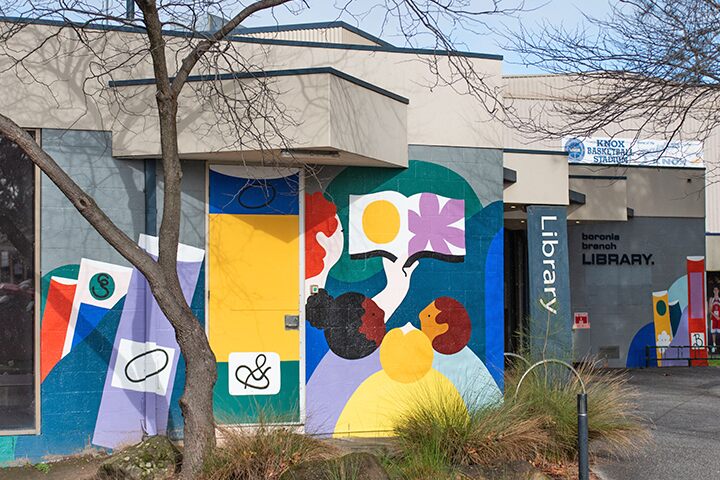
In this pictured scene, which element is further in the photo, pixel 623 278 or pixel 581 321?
pixel 623 278

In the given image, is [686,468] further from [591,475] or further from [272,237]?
[272,237]

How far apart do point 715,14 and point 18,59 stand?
27.2ft

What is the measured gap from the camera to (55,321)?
9.81 m

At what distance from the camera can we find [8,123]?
729cm

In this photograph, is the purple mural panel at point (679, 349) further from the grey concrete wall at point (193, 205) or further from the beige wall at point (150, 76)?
the grey concrete wall at point (193, 205)

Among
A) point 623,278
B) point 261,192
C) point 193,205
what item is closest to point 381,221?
point 261,192

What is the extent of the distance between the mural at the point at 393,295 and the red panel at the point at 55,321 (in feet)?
9.13

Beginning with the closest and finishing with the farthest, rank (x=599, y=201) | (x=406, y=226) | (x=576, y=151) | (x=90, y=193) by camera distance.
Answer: (x=90, y=193) < (x=406, y=226) < (x=599, y=201) < (x=576, y=151)

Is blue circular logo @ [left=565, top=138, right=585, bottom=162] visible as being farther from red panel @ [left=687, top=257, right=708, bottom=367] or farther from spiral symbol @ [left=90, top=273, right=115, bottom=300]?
spiral symbol @ [left=90, top=273, right=115, bottom=300]

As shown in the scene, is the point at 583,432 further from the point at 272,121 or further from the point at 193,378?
the point at 272,121

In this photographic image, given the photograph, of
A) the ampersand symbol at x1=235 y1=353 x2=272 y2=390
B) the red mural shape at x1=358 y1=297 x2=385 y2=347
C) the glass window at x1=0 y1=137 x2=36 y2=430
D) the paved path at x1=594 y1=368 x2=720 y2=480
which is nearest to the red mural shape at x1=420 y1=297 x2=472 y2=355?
the red mural shape at x1=358 y1=297 x2=385 y2=347

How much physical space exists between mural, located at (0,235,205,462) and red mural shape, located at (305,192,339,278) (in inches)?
59.1

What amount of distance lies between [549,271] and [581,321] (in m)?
9.11

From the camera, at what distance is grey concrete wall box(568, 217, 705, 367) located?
21516 mm
